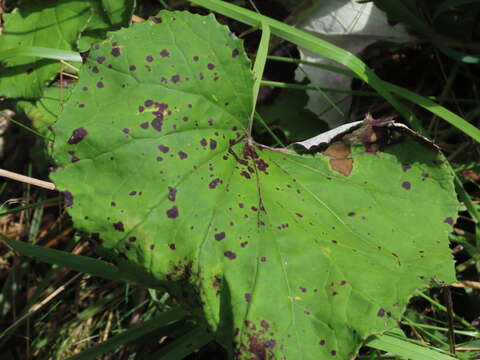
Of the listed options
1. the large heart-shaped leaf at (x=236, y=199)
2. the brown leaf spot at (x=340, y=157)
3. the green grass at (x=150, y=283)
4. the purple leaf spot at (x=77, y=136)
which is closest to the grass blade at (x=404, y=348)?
the green grass at (x=150, y=283)

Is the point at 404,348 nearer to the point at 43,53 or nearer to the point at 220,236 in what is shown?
the point at 220,236

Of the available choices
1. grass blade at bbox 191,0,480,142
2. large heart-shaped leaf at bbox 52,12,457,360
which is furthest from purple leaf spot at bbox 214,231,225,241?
grass blade at bbox 191,0,480,142

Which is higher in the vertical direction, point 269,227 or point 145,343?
point 269,227

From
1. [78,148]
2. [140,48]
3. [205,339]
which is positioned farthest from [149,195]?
[205,339]

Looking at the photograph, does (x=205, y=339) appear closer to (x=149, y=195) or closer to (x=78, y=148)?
(x=149, y=195)

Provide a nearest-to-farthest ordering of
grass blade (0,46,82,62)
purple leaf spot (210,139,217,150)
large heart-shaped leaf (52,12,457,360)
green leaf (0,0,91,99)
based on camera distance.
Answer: large heart-shaped leaf (52,12,457,360)
purple leaf spot (210,139,217,150)
grass blade (0,46,82,62)
green leaf (0,0,91,99)

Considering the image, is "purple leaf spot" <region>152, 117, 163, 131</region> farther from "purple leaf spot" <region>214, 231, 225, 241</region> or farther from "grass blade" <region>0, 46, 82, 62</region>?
"grass blade" <region>0, 46, 82, 62</region>
